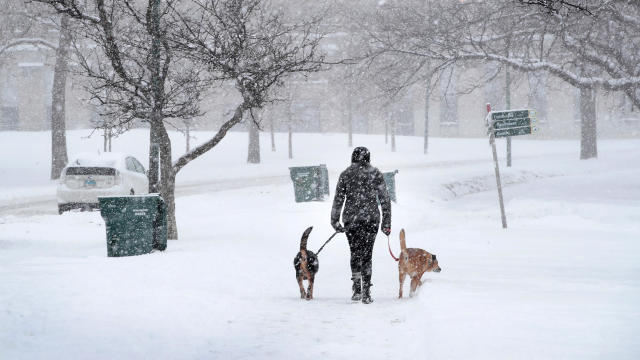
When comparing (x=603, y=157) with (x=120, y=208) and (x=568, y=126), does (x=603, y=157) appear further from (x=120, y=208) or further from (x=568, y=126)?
(x=120, y=208)

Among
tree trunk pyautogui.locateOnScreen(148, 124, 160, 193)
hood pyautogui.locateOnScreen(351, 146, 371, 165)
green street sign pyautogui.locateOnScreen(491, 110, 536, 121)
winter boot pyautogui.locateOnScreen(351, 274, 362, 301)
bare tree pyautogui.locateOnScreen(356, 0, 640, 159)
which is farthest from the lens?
bare tree pyautogui.locateOnScreen(356, 0, 640, 159)

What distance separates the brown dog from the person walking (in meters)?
0.38

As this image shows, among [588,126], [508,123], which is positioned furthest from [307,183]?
[588,126]

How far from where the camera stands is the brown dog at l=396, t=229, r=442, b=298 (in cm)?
791

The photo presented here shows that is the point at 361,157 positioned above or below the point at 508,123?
below

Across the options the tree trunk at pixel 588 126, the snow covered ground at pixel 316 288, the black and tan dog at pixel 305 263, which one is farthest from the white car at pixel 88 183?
the tree trunk at pixel 588 126

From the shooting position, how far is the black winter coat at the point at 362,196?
7711mm

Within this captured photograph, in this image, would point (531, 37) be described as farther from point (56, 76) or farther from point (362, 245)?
point (56, 76)

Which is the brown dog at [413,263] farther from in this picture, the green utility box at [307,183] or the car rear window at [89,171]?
the green utility box at [307,183]

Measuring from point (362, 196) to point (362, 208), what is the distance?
0.46 feet

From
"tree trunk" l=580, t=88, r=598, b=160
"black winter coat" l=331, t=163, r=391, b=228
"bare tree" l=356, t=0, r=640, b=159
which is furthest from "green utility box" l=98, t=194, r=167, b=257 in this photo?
"tree trunk" l=580, t=88, r=598, b=160

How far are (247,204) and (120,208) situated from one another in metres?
8.48

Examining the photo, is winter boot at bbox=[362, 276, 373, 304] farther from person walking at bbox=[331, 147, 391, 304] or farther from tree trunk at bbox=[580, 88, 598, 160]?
tree trunk at bbox=[580, 88, 598, 160]

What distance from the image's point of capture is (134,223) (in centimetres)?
1044
